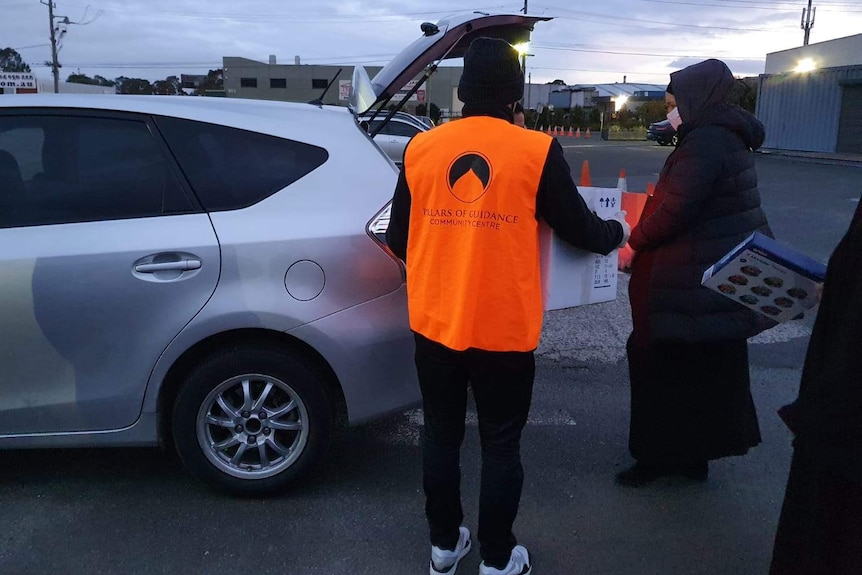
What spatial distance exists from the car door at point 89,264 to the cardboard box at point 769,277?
197 cm

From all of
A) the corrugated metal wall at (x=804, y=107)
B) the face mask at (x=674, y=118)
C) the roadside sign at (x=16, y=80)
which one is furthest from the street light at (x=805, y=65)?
the roadside sign at (x=16, y=80)

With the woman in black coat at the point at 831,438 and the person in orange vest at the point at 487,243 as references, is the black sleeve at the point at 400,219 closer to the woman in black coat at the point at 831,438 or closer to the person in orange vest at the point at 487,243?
the person in orange vest at the point at 487,243

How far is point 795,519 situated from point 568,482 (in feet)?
5.71

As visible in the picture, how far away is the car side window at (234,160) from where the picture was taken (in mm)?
3180

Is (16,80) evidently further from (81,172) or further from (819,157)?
(81,172)

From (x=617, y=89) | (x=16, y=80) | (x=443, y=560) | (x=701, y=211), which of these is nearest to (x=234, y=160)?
(x=443, y=560)

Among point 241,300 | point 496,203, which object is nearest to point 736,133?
point 496,203

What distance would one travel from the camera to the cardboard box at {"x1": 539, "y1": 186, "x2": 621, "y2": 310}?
8.46ft

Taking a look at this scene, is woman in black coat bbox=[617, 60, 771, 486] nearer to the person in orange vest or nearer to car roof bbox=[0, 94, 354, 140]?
the person in orange vest

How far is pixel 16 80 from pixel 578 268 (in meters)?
49.3

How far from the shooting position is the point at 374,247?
3.16 meters

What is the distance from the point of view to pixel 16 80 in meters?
43.4

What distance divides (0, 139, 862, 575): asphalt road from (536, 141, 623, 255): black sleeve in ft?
4.32

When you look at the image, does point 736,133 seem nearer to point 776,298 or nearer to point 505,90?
point 776,298
